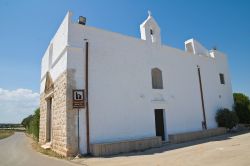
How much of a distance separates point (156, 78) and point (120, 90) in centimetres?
361

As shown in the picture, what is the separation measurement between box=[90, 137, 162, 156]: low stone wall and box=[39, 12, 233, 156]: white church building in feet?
0.16

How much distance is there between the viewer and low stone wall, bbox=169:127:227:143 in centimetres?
1385

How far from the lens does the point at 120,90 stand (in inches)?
498

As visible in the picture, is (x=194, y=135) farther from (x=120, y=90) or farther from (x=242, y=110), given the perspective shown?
(x=242, y=110)

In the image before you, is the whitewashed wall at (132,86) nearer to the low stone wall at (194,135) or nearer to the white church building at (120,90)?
the white church building at (120,90)

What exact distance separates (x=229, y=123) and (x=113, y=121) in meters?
11.7

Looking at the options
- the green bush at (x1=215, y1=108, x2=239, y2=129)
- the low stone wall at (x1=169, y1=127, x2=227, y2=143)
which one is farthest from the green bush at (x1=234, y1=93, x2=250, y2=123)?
the low stone wall at (x1=169, y1=127, x2=227, y2=143)

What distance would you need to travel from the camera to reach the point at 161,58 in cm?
1564

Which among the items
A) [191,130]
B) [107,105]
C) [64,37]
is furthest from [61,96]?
[191,130]

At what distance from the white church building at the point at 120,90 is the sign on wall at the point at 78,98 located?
181mm

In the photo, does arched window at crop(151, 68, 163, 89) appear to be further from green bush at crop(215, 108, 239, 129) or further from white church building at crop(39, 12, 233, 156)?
green bush at crop(215, 108, 239, 129)

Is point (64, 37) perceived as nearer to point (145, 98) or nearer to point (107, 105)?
point (107, 105)

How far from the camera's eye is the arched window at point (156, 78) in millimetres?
14906

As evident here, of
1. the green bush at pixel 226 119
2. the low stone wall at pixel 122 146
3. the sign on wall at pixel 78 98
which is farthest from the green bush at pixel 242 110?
the sign on wall at pixel 78 98
